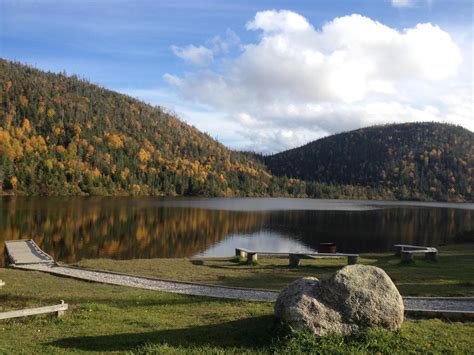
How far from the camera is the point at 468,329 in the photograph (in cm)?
1305

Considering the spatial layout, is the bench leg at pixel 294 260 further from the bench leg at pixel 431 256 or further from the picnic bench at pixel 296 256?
the bench leg at pixel 431 256

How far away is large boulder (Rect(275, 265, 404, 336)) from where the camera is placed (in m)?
11.5

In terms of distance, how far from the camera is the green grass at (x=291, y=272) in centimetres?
2203

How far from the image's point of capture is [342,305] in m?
11.8

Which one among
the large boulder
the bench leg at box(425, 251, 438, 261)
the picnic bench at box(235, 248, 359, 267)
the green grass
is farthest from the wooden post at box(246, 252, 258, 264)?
the large boulder

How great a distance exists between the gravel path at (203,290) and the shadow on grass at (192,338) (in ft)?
16.1

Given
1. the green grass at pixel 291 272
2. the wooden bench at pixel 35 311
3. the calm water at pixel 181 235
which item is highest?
the wooden bench at pixel 35 311

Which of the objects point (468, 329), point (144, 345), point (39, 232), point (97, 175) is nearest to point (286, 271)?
point (468, 329)

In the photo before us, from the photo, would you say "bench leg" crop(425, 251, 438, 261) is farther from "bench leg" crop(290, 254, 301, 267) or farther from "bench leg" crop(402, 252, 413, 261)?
"bench leg" crop(290, 254, 301, 267)

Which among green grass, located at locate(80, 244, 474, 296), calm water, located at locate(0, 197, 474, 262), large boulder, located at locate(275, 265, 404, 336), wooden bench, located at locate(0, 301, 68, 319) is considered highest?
large boulder, located at locate(275, 265, 404, 336)

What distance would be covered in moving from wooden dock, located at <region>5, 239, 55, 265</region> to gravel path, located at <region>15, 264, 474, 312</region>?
8.67 ft

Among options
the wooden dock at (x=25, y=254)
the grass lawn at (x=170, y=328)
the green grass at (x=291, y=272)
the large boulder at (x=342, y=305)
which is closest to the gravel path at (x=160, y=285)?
the grass lawn at (x=170, y=328)

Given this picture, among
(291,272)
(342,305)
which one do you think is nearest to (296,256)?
(291,272)

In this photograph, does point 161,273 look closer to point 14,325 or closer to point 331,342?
point 14,325
